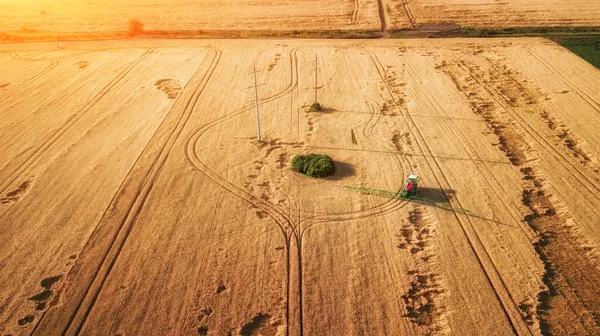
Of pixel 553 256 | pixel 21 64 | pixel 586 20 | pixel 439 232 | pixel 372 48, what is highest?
pixel 586 20

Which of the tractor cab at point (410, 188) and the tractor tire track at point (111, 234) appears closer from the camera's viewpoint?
the tractor tire track at point (111, 234)

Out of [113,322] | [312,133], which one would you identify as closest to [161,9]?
[312,133]

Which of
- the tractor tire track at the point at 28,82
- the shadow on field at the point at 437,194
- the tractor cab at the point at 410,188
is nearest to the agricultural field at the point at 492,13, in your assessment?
the shadow on field at the point at 437,194

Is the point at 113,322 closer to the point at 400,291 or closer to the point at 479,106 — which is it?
the point at 400,291

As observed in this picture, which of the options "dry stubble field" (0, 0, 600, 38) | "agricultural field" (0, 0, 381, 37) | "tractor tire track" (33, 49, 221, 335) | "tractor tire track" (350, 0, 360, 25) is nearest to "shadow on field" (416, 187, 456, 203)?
"tractor tire track" (33, 49, 221, 335)

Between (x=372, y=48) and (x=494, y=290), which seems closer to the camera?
(x=494, y=290)

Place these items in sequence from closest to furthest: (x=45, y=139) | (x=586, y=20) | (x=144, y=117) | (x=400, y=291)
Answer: (x=400, y=291)
(x=45, y=139)
(x=144, y=117)
(x=586, y=20)

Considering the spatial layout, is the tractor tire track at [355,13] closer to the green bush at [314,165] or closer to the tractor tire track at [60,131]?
the tractor tire track at [60,131]
